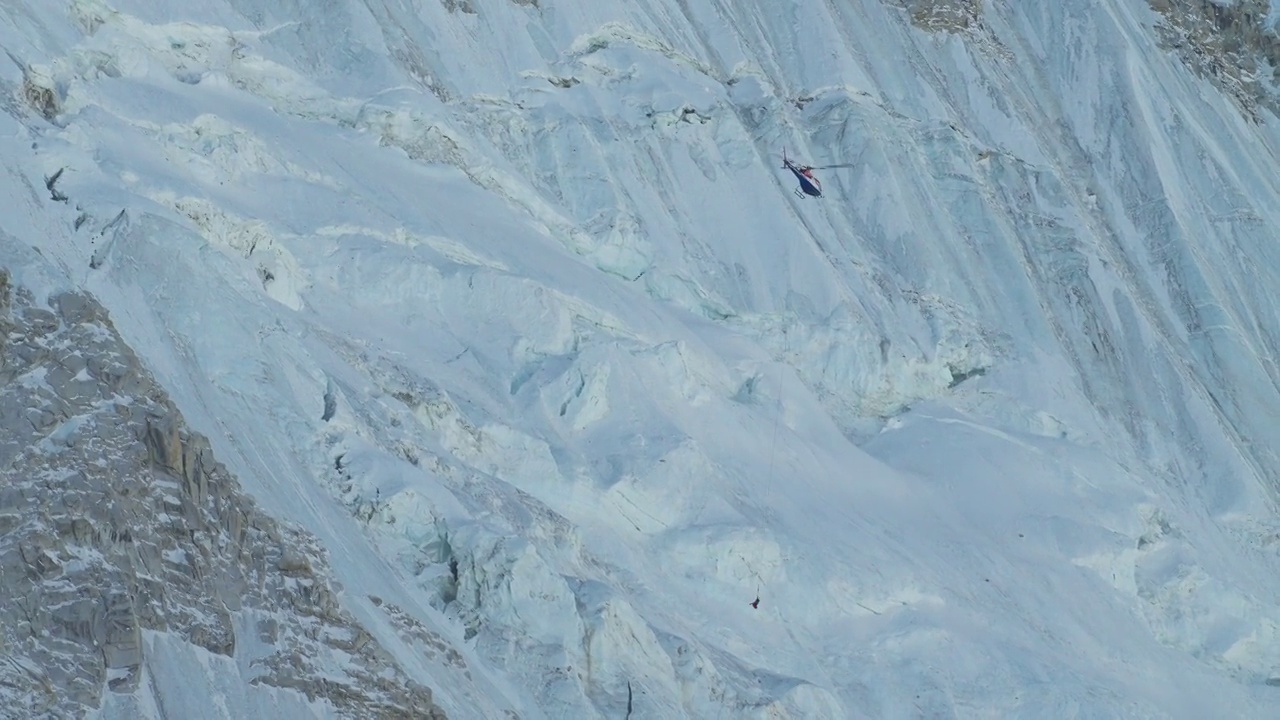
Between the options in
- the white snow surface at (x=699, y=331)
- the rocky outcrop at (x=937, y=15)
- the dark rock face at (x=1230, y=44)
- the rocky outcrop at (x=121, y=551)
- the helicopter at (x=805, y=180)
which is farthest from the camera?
the dark rock face at (x=1230, y=44)

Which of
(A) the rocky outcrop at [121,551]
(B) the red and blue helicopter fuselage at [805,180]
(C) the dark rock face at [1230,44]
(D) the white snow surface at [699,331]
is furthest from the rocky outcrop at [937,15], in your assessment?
(A) the rocky outcrop at [121,551]

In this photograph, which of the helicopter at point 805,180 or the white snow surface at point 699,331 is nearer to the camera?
the white snow surface at point 699,331

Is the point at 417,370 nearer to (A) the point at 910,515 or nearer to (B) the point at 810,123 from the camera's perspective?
(A) the point at 910,515

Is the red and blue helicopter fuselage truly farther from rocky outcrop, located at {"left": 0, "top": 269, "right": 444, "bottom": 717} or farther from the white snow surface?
rocky outcrop, located at {"left": 0, "top": 269, "right": 444, "bottom": 717}

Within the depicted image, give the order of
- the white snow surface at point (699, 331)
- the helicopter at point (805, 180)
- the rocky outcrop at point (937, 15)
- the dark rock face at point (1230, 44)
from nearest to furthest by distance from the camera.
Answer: the white snow surface at point (699, 331)
the helicopter at point (805, 180)
the rocky outcrop at point (937, 15)
the dark rock face at point (1230, 44)

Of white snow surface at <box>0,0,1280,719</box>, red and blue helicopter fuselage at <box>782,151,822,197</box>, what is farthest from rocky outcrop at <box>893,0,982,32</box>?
red and blue helicopter fuselage at <box>782,151,822,197</box>

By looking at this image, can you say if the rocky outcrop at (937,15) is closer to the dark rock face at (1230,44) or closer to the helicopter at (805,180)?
the dark rock face at (1230,44)

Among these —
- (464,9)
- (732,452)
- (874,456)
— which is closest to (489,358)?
(732,452)
